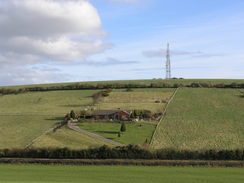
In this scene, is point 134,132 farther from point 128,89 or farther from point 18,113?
point 128,89

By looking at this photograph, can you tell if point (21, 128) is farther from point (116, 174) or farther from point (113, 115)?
point (116, 174)

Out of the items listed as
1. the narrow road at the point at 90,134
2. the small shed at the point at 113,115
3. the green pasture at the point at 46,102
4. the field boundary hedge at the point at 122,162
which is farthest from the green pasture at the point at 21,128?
the small shed at the point at 113,115

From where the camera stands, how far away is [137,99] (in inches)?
3666

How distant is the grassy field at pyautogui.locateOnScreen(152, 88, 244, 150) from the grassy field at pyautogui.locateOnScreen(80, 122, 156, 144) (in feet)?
7.11

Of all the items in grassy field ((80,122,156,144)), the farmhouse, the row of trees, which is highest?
the row of trees

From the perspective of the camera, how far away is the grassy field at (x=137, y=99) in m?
83.3

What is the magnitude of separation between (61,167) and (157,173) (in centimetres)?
1281

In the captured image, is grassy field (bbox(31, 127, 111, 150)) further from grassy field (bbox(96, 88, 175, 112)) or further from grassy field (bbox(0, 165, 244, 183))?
grassy field (bbox(96, 88, 175, 112))

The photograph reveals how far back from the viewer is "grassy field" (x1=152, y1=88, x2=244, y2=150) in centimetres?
5403

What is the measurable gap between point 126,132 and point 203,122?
1721 cm

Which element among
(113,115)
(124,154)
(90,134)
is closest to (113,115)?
(113,115)

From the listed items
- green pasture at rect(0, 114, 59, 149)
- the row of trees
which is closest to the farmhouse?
Result: green pasture at rect(0, 114, 59, 149)

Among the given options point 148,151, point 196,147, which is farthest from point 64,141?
point 196,147

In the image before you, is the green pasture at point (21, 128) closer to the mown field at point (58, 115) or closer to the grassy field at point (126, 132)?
the mown field at point (58, 115)
